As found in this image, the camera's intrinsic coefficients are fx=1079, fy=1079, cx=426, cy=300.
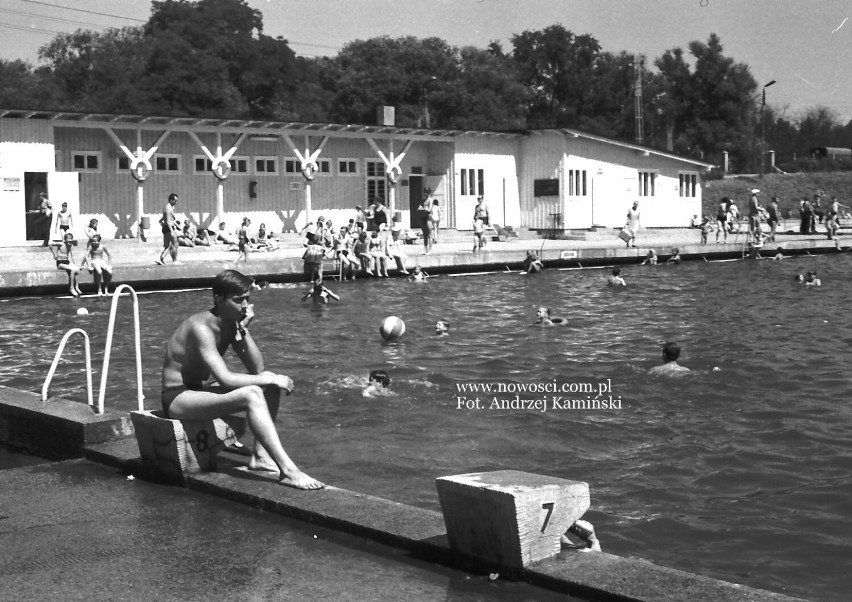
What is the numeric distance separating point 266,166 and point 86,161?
691 centimetres

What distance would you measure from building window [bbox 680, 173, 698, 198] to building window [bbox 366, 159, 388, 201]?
15137 millimetres

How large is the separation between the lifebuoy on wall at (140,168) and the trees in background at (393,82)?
2385 cm

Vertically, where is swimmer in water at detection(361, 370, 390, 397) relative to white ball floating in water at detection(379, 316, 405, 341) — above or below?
below

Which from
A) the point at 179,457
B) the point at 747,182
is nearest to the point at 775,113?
the point at 747,182

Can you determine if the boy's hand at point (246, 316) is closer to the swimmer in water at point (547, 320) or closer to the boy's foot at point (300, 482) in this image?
the boy's foot at point (300, 482)

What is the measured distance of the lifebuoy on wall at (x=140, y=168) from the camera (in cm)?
3322

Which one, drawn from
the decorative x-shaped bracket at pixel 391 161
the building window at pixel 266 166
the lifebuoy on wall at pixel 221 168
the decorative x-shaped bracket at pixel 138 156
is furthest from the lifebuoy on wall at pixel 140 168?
the decorative x-shaped bracket at pixel 391 161

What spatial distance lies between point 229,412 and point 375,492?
2.94 m

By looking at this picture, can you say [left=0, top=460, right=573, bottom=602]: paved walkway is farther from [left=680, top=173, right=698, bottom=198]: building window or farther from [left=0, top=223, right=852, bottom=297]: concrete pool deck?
[left=680, top=173, right=698, bottom=198]: building window

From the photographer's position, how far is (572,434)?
12.2 metres

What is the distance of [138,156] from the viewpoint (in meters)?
33.5

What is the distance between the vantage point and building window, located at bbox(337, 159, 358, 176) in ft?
134
